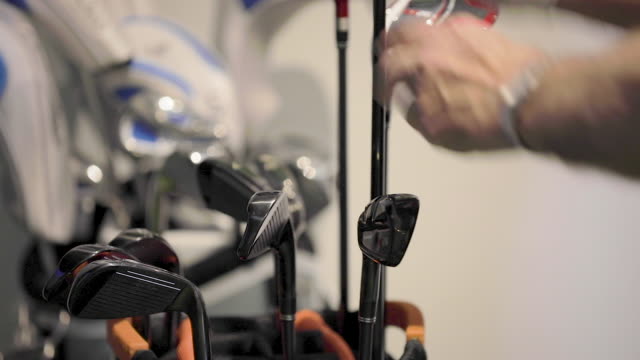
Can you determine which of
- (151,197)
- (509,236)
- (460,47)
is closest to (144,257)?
(460,47)

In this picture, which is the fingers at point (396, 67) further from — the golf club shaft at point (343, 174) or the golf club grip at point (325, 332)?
the golf club grip at point (325, 332)

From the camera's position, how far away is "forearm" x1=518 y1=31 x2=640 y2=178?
35 cm

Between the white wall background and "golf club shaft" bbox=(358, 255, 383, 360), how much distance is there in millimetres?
604

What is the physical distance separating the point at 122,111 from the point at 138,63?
11 centimetres

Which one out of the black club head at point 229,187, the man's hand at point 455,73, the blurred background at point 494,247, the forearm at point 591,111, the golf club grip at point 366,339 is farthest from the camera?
the blurred background at point 494,247

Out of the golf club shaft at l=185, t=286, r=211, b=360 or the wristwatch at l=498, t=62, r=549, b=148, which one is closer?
the wristwatch at l=498, t=62, r=549, b=148

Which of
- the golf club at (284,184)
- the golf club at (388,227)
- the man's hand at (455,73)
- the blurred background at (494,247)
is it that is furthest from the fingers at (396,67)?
the blurred background at (494,247)

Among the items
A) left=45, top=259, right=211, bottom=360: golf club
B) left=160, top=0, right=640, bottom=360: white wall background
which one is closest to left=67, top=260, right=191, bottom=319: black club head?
left=45, top=259, right=211, bottom=360: golf club

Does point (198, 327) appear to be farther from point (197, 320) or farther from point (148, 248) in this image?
point (148, 248)

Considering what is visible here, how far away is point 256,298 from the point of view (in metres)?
1.24

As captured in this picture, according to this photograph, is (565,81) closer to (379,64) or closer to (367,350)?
(379,64)

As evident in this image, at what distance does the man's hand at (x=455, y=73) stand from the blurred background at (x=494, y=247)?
24.7 inches

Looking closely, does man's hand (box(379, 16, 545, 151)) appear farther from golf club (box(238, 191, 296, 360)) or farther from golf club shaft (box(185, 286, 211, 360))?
golf club shaft (box(185, 286, 211, 360))

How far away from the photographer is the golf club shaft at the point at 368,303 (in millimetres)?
547
